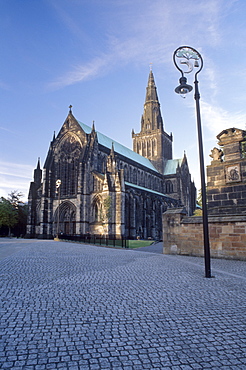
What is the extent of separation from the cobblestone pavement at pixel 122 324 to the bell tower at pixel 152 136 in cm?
5711

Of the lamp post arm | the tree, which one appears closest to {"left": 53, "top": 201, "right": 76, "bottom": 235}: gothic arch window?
the tree

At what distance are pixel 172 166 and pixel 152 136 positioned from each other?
9.08m

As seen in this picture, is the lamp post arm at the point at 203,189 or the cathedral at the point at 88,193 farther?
the cathedral at the point at 88,193

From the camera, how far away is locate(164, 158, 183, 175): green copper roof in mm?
61781

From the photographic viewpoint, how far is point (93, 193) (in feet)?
118

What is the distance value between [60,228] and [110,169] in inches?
469

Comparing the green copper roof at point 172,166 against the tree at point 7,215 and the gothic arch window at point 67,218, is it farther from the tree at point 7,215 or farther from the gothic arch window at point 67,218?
the tree at point 7,215

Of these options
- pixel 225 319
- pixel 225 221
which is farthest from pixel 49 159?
→ pixel 225 319

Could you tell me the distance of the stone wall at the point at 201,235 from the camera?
1074cm

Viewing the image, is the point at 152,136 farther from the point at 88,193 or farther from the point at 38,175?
the point at 88,193

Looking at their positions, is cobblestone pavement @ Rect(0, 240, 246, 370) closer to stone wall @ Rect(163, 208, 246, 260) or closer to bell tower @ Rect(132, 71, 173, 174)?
stone wall @ Rect(163, 208, 246, 260)

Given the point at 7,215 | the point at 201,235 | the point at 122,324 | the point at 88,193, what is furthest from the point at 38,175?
the point at 122,324

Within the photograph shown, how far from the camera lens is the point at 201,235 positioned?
1191 centimetres

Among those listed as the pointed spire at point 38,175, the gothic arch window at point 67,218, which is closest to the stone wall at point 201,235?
the gothic arch window at point 67,218
